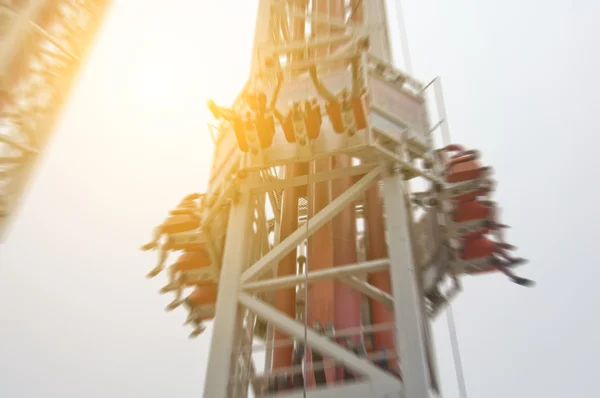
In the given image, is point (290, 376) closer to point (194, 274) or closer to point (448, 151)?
point (194, 274)

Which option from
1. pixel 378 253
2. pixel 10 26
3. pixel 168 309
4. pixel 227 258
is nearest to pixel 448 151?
pixel 378 253

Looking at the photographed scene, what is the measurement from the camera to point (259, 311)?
21.1 feet

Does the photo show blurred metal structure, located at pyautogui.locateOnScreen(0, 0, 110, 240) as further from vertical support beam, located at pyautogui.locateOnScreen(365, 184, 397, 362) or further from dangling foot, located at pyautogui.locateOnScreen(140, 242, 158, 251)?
vertical support beam, located at pyautogui.locateOnScreen(365, 184, 397, 362)

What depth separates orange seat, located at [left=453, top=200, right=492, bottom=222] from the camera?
28.3 feet

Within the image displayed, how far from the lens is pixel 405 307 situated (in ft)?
19.4

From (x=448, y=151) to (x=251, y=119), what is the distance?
4246mm

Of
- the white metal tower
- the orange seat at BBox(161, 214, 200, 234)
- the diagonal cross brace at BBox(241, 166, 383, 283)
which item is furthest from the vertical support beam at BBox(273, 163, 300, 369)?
the orange seat at BBox(161, 214, 200, 234)

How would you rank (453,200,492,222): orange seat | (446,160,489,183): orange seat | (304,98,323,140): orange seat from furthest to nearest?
(446,160,489,183): orange seat < (453,200,492,222): orange seat < (304,98,323,140): orange seat

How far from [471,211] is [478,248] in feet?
2.26

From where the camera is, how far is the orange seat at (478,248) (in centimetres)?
873

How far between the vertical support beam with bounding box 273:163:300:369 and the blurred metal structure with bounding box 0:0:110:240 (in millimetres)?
5704

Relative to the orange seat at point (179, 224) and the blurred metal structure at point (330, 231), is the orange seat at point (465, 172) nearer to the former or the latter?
the blurred metal structure at point (330, 231)

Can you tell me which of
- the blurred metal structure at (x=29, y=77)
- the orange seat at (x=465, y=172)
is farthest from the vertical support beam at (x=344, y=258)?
the blurred metal structure at (x=29, y=77)

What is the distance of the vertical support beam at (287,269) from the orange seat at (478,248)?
9.87ft
